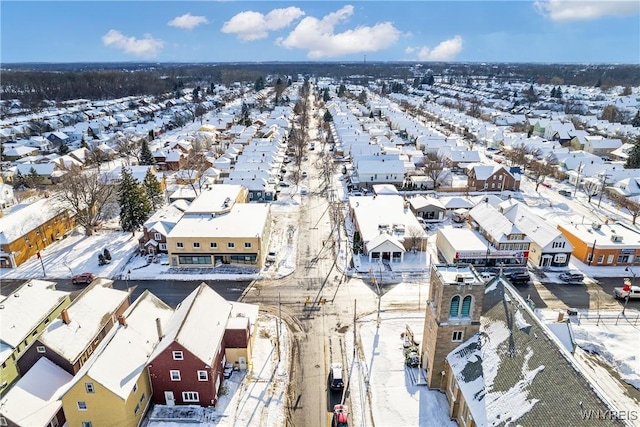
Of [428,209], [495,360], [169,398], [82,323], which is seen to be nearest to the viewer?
[495,360]

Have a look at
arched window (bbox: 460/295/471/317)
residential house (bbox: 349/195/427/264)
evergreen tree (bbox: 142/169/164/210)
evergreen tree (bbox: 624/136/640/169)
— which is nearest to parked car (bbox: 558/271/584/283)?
residential house (bbox: 349/195/427/264)

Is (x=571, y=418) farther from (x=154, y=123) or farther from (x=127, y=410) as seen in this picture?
(x=154, y=123)

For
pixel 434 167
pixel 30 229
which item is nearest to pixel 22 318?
pixel 30 229

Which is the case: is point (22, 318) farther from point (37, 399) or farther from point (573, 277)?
point (573, 277)

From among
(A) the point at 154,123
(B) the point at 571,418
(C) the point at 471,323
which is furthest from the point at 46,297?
(A) the point at 154,123

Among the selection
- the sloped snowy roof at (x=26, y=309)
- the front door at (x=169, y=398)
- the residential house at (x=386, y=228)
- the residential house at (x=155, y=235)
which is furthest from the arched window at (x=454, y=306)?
the residential house at (x=155, y=235)

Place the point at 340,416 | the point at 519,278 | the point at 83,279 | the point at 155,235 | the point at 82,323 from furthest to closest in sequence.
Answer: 1. the point at 155,235
2. the point at 83,279
3. the point at 519,278
4. the point at 82,323
5. the point at 340,416
